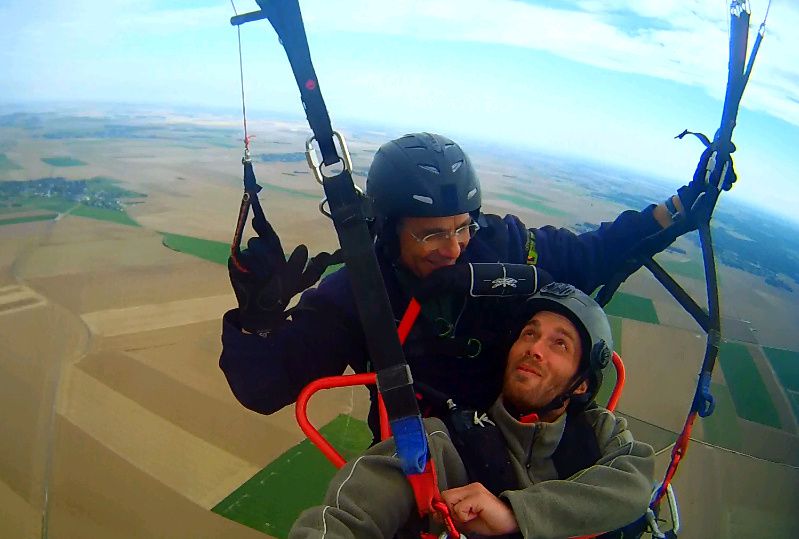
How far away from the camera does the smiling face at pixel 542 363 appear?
158 cm

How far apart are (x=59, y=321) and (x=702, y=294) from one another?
19.8 meters

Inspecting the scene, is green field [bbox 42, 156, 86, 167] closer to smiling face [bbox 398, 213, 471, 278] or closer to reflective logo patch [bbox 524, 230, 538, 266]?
smiling face [bbox 398, 213, 471, 278]

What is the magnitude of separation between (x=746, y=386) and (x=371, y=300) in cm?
1526

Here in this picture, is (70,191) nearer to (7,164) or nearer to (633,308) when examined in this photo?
(7,164)

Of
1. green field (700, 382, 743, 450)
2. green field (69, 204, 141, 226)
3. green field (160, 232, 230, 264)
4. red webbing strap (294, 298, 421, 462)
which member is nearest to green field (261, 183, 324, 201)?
green field (160, 232, 230, 264)

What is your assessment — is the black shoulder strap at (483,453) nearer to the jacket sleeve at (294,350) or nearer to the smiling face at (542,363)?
the smiling face at (542,363)

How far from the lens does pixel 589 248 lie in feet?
6.57

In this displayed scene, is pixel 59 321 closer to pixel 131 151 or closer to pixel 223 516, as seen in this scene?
pixel 223 516

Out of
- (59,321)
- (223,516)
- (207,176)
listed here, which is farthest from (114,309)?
(207,176)

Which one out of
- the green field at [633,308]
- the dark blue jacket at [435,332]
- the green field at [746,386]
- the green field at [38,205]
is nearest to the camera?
the dark blue jacket at [435,332]

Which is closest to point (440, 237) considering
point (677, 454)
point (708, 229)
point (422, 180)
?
point (422, 180)

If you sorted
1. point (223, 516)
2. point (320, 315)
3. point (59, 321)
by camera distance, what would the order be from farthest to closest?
point (59, 321) < point (223, 516) < point (320, 315)

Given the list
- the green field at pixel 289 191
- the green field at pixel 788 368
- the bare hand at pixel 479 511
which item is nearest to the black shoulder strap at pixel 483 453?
the bare hand at pixel 479 511

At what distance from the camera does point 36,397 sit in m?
10.2
